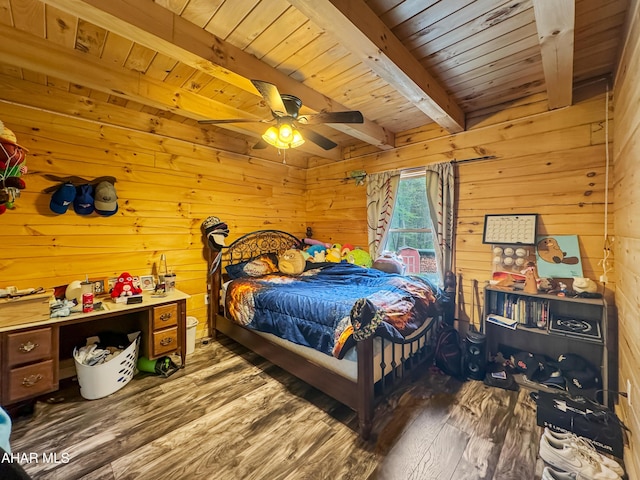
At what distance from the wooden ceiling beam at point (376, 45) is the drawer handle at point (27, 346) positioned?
2.70 m

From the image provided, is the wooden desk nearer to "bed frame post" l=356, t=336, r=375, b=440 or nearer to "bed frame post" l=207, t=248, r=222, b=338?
"bed frame post" l=207, t=248, r=222, b=338

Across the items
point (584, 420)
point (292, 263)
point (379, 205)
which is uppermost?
point (379, 205)

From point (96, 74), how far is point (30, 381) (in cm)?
222

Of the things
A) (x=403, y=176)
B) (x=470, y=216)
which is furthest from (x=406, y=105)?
(x=470, y=216)

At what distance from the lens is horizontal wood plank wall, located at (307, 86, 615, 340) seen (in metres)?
2.22

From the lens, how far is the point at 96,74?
1937mm

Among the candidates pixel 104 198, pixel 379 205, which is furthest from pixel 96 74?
pixel 379 205

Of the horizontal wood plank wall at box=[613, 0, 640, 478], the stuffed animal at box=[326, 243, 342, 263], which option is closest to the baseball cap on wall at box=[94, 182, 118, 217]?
the stuffed animal at box=[326, 243, 342, 263]

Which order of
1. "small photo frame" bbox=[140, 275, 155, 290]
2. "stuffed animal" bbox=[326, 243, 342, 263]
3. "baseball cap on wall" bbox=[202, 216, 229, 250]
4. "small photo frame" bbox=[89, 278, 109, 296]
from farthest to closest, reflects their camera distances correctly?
1. "stuffed animal" bbox=[326, 243, 342, 263]
2. "baseball cap on wall" bbox=[202, 216, 229, 250]
3. "small photo frame" bbox=[140, 275, 155, 290]
4. "small photo frame" bbox=[89, 278, 109, 296]

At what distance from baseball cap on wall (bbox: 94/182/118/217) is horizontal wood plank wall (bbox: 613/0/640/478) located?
373cm

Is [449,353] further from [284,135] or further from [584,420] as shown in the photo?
[284,135]

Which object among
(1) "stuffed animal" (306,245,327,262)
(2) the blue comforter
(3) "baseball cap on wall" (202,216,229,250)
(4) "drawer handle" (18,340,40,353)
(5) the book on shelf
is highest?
(3) "baseball cap on wall" (202,216,229,250)

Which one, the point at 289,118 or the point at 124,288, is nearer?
the point at 289,118

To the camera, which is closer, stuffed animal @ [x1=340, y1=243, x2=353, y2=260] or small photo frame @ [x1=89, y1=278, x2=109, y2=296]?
small photo frame @ [x1=89, y1=278, x2=109, y2=296]
